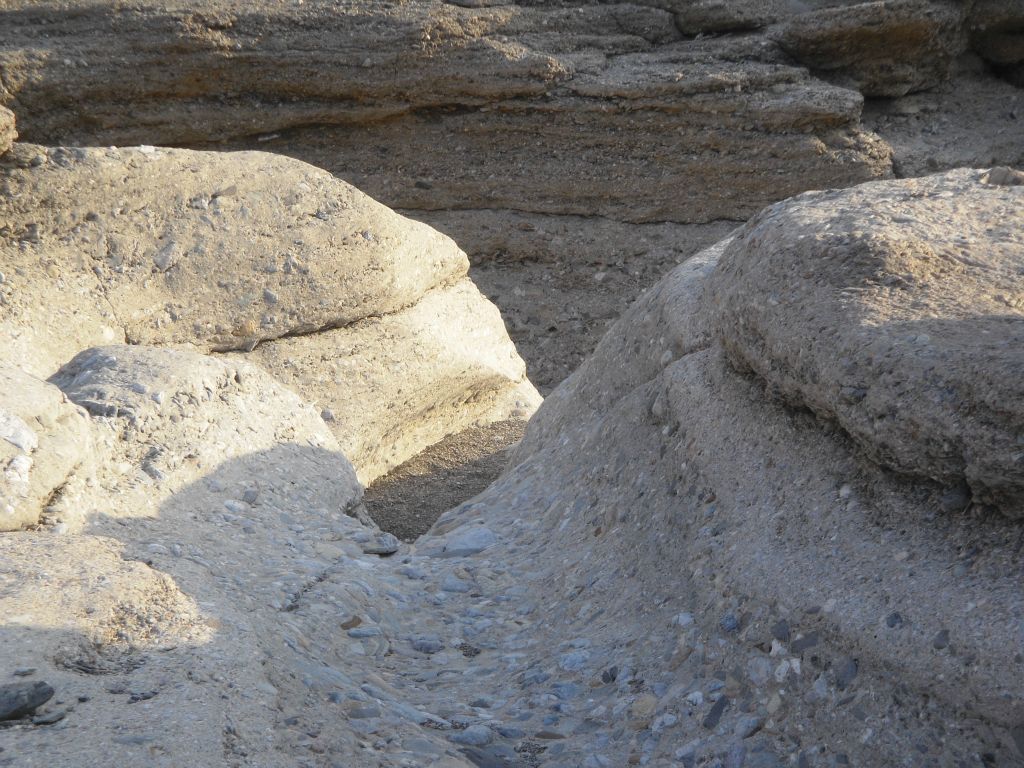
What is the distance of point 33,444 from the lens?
2719mm

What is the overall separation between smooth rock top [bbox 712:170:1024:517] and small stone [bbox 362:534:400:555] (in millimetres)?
1211

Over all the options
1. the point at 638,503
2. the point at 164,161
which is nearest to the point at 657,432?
the point at 638,503

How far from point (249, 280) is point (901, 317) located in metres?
2.85

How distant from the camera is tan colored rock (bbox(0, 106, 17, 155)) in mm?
3855

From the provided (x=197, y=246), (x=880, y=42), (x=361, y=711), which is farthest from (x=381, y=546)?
(x=880, y=42)

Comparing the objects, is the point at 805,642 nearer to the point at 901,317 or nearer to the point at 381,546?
the point at 901,317

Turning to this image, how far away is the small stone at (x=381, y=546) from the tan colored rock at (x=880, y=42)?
5066 mm

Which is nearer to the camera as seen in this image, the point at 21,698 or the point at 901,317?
the point at 21,698

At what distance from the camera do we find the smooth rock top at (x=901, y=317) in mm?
1925

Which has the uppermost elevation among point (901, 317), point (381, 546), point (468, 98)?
point (901, 317)

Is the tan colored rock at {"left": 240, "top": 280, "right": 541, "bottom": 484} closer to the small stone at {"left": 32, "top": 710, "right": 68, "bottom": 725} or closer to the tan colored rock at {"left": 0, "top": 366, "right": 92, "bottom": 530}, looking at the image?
the tan colored rock at {"left": 0, "top": 366, "right": 92, "bottom": 530}

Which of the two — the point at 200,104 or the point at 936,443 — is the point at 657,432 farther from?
the point at 200,104

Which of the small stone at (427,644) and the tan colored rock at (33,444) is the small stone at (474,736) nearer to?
the small stone at (427,644)

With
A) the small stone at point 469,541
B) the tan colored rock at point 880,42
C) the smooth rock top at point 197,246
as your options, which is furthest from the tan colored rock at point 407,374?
the tan colored rock at point 880,42
